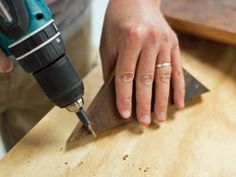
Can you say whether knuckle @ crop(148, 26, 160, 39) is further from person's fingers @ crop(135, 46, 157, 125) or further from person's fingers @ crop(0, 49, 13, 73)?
person's fingers @ crop(0, 49, 13, 73)

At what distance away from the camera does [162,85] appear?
69 cm

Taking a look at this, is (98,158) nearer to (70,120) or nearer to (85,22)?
(70,120)

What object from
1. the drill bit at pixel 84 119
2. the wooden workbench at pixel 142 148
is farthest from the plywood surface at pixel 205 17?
the drill bit at pixel 84 119

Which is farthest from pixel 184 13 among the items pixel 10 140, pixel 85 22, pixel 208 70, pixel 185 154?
pixel 10 140

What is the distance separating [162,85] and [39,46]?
255 millimetres

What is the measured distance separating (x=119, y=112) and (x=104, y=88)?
0.05 meters

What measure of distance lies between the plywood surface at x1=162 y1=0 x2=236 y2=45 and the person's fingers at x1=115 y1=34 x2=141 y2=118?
22cm

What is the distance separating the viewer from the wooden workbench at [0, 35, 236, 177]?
0.60 m

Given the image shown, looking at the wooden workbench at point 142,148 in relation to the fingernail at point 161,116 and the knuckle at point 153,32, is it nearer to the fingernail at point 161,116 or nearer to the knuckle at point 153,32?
the fingernail at point 161,116

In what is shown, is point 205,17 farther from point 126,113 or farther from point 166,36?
point 126,113

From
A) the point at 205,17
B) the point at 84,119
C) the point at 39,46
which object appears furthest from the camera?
the point at 205,17

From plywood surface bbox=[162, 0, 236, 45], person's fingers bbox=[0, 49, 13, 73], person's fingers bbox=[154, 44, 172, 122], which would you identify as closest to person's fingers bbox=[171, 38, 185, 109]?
person's fingers bbox=[154, 44, 172, 122]

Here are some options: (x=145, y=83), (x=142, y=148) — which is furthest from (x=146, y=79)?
(x=142, y=148)

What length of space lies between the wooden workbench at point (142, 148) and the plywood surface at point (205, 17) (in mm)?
134
